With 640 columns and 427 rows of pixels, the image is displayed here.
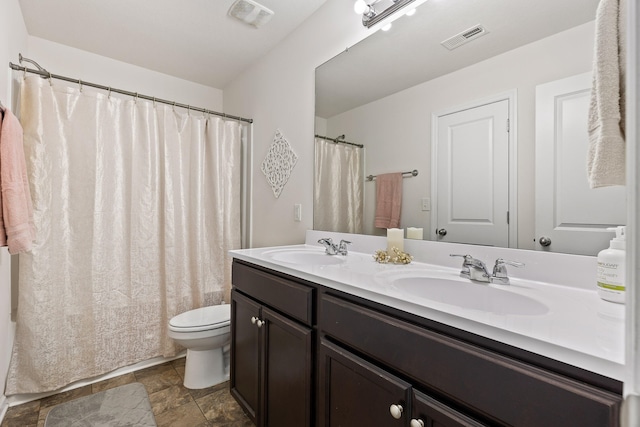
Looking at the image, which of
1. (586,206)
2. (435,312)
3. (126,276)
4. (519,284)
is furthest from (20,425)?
(586,206)

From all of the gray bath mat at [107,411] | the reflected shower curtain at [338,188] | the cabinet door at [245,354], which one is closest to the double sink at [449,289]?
the reflected shower curtain at [338,188]

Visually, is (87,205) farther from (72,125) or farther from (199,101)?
(199,101)

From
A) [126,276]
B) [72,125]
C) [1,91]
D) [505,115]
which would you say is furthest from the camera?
[126,276]

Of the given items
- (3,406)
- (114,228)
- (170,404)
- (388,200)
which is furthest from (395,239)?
(3,406)

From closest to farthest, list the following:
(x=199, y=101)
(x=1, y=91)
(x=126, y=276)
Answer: (x=1, y=91), (x=126, y=276), (x=199, y=101)

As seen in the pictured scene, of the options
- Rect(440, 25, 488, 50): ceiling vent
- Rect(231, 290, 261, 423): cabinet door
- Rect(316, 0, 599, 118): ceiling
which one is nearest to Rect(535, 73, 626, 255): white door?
Rect(316, 0, 599, 118): ceiling

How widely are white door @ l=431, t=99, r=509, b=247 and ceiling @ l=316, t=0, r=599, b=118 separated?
232mm

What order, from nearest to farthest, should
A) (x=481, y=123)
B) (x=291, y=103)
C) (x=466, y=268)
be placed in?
(x=466, y=268)
(x=481, y=123)
(x=291, y=103)

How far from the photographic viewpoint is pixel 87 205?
190cm

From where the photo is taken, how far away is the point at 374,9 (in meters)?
1.49

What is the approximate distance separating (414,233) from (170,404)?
166 centimetres

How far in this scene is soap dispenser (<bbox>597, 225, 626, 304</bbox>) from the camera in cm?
72

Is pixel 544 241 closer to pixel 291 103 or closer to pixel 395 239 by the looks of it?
pixel 395 239

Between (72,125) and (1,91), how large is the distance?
40 centimetres
